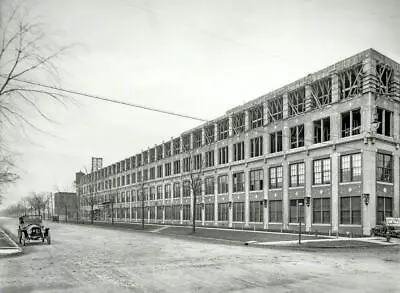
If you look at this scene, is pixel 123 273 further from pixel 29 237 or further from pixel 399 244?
pixel 399 244

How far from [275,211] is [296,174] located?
17.1 feet

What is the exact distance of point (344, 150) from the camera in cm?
3581

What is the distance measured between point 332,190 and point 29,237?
25.4 m

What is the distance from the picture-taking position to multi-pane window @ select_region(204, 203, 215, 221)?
56656mm

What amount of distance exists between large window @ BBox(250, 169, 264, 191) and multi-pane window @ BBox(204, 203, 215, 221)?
10.2 metres

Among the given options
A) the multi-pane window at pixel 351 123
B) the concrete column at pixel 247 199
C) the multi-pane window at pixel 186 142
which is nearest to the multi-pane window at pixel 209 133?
the multi-pane window at pixel 186 142

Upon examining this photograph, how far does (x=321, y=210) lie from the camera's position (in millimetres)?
37625

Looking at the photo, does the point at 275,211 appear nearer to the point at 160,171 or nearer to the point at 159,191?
the point at 159,191

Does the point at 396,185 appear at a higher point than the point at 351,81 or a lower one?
lower

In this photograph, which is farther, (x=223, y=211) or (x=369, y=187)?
(x=223, y=211)

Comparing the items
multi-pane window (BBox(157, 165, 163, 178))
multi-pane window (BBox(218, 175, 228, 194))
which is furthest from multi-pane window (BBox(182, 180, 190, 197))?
multi-pane window (BBox(157, 165, 163, 178))

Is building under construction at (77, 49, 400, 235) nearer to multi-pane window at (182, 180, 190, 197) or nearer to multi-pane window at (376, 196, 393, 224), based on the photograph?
multi-pane window at (376, 196, 393, 224)

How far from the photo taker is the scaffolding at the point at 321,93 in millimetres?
38562

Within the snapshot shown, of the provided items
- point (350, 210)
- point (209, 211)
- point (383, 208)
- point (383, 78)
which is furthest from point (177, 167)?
point (383, 208)
